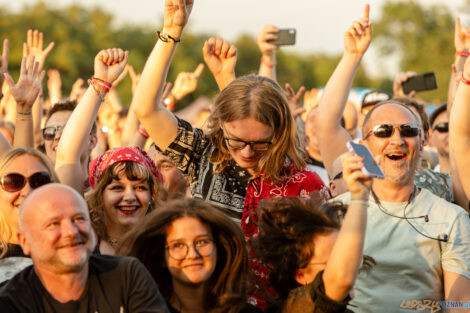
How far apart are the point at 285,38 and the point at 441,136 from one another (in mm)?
1475

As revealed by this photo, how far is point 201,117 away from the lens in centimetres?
905

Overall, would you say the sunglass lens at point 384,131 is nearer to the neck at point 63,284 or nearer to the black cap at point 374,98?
the neck at point 63,284

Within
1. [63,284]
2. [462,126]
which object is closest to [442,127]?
[462,126]

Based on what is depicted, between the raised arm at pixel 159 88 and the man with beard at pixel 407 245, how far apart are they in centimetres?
101

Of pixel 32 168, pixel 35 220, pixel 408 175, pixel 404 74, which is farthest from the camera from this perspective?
pixel 404 74

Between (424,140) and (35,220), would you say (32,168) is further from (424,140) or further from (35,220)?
(424,140)

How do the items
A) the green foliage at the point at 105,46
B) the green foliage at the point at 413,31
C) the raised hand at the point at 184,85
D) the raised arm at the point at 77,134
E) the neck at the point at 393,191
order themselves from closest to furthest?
1. the neck at the point at 393,191
2. the raised arm at the point at 77,134
3. the raised hand at the point at 184,85
4. the green foliage at the point at 105,46
5. the green foliage at the point at 413,31

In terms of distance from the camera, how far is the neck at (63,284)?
10.6 feet

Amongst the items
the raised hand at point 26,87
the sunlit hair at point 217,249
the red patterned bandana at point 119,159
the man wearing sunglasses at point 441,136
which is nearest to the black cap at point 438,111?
the man wearing sunglasses at point 441,136

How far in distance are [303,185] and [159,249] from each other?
94cm

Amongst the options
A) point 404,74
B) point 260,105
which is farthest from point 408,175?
point 404,74

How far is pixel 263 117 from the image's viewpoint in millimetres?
4215

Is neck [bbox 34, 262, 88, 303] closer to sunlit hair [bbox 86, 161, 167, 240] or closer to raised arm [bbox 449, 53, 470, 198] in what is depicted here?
sunlit hair [bbox 86, 161, 167, 240]

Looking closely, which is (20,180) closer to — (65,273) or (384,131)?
(65,273)
